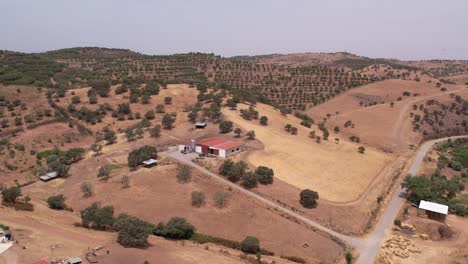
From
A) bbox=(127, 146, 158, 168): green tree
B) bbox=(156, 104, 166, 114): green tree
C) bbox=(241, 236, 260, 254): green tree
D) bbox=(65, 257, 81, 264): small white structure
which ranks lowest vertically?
bbox=(241, 236, 260, 254): green tree

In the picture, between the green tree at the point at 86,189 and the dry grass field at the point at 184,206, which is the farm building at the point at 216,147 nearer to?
the dry grass field at the point at 184,206

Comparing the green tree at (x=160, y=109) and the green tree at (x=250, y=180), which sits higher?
the green tree at (x=160, y=109)

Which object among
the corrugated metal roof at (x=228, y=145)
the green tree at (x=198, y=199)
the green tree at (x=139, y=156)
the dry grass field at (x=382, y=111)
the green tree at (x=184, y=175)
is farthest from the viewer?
the dry grass field at (x=382, y=111)

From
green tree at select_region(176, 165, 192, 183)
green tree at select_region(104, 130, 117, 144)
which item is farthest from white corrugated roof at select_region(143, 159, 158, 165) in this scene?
green tree at select_region(104, 130, 117, 144)

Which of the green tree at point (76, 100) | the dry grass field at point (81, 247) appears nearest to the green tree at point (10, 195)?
the dry grass field at point (81, 247)

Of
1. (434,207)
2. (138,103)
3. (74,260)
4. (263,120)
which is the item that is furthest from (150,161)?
(138,103)

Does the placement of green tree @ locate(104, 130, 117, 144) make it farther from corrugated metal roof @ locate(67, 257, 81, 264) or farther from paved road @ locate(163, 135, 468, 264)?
corrugated metal roof @ locate(67, 257, 81, 264)

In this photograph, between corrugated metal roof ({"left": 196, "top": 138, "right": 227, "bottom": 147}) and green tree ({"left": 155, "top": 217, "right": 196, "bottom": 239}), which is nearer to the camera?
green tree ({"left": 155, "top": 217, "right": 196, "bottom": 239})
